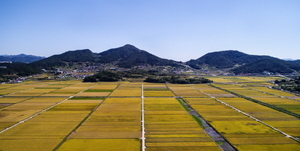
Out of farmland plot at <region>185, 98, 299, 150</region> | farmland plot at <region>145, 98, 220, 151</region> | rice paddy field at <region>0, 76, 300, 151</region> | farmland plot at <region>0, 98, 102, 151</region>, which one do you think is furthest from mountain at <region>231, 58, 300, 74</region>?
farmland plot at <region>0, 98, 102, 151</region>

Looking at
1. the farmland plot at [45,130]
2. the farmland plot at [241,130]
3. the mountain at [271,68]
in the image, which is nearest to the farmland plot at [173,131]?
the farmland plot at [241,130]

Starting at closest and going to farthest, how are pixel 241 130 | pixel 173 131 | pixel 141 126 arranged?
pixel 173 131 < pixel 241 130 < pixel 141 126

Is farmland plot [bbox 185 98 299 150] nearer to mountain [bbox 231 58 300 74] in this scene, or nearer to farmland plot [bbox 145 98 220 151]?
farmland plot [bbox 145 98 220 151]

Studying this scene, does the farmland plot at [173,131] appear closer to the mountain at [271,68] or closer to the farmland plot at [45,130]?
the farmland plot at [45,130]

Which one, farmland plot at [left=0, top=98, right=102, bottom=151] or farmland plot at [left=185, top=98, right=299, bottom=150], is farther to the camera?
farmland plot at [left=185, top=98, right=299, bottom=150]

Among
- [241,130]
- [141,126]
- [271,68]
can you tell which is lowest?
[241,130]

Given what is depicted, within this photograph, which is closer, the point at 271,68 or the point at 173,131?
the point at 173,131

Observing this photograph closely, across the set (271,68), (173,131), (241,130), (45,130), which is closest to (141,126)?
(173,131)

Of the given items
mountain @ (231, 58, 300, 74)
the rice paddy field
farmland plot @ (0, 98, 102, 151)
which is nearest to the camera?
farmland plot @ (0, 98, 102, 151)

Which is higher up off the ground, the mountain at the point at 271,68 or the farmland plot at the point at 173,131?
the mountain at the point at 271,68

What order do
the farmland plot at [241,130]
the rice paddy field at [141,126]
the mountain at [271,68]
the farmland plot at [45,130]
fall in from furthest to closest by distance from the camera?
the mountain at [271,68] < the farmland plot at [241,130] < the rice paddy field at [141,126] < the farmland plot at [45,130]

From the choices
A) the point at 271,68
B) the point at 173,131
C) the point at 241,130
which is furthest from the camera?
the point at 271,68

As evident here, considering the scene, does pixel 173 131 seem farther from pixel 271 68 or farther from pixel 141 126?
pixel 271 68
